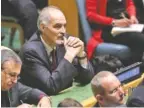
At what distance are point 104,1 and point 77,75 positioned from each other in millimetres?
1018

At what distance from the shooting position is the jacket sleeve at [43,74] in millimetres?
3436

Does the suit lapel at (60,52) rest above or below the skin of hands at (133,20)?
above

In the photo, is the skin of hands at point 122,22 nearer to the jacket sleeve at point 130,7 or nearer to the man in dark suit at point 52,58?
the jacket sleeve at point 130,7

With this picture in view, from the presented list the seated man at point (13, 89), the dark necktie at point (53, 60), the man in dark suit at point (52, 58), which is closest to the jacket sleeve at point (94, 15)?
the man in dark suit at point (52, 58)

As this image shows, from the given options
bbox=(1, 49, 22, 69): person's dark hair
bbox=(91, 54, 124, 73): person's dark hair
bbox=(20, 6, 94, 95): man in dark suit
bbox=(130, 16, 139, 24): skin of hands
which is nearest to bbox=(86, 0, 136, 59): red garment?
bbox=(130, 16, 139, 24): skin of hands

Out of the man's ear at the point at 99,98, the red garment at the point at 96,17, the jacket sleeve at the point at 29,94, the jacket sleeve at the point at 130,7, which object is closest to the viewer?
the man's ear at the point at 99,98

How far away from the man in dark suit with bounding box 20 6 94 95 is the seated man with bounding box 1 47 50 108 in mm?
206

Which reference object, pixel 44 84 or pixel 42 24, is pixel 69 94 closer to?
pixel 44 84

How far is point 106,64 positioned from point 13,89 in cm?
106

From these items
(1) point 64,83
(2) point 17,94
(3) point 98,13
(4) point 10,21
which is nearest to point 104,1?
(3) point 98,13

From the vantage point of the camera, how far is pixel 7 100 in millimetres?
2994

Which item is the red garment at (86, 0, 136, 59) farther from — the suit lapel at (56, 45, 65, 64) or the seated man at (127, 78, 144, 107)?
the seated man at (127, 78, 144, 107)

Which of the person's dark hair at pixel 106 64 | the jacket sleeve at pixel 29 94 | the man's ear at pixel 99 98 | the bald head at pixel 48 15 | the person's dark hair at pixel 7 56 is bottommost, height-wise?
the person's dark hair at pixel 106 64

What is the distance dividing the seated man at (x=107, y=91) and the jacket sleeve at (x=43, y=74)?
56 cm
